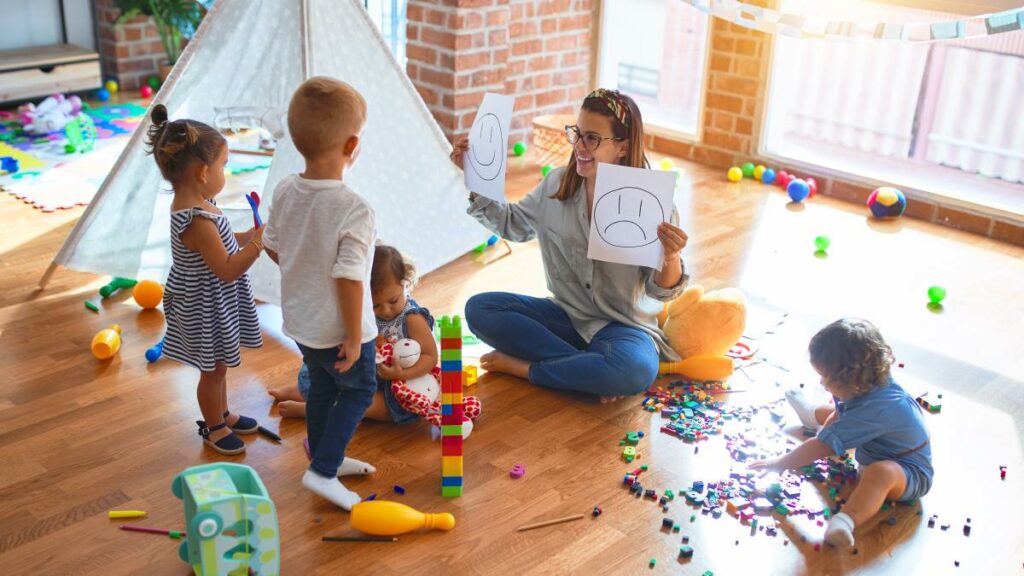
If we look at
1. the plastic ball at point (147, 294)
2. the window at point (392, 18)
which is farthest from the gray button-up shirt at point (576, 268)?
the window at point (392, 18)

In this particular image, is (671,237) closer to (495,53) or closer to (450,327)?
(450,327)

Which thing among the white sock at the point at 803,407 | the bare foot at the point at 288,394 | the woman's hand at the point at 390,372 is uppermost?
the woman's hand at the point at 390,372

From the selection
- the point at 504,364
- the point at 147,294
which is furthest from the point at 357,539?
the point at 147,294

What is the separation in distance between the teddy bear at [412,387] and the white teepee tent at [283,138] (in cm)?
69

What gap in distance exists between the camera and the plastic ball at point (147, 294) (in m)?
2.83

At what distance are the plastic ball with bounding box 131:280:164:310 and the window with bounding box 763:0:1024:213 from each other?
8.48 ft

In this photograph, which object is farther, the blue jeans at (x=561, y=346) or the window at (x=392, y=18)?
the window at (x=392, y=18)

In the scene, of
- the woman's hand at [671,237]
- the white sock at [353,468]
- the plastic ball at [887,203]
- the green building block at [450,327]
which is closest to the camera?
the green building block at [450,327]

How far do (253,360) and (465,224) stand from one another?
0.93 metres

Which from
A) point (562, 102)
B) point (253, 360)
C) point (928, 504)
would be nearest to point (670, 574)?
point (928, 504)

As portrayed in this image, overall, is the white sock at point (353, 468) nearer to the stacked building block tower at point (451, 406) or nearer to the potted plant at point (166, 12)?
the stacked building block tower at point (451, 406)

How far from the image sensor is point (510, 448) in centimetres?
223

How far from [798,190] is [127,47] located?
3505mm

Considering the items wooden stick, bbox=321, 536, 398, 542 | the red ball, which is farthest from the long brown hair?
the red ball
